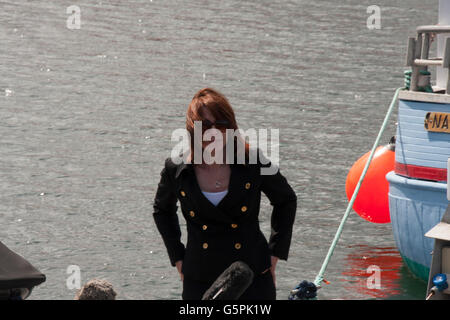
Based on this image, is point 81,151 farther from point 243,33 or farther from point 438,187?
point 243,33

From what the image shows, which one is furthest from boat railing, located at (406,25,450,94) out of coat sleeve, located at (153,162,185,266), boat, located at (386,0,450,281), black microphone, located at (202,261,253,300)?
black microphone, located at (202,261,253,300)

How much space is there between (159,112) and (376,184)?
9.85 m

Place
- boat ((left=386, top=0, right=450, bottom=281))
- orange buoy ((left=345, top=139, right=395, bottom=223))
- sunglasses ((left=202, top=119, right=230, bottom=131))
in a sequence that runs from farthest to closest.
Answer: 1. orange buoy ((left=345, top=139, right=395, bottom=223))
2. boat ((left=386, top=0, right=450, bottom=281))
3. sunglasses ((left=202, top=119, right=230, bottom=131))

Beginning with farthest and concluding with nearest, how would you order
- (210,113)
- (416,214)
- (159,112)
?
(159,112) → (416,214) → (210,113)

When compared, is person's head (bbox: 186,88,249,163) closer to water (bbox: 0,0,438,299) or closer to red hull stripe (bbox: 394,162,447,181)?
red hull stripe (bbox: 394,162,447,181)

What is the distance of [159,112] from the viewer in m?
19.4

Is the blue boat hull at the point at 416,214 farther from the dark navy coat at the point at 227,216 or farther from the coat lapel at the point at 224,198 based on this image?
the coat lapel at the point at 224,198

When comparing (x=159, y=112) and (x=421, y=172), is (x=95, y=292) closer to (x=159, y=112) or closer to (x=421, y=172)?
(x=421, y=172)

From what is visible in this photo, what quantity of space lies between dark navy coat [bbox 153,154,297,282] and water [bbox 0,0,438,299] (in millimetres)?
4664

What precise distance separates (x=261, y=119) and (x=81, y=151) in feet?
→ 14.5

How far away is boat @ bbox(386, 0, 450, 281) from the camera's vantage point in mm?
A: 8531

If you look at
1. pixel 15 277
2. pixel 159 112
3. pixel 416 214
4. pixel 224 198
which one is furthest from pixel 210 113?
pixel 159 112

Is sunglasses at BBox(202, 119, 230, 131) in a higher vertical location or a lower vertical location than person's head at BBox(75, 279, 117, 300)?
higher

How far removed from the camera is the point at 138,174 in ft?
47.7
